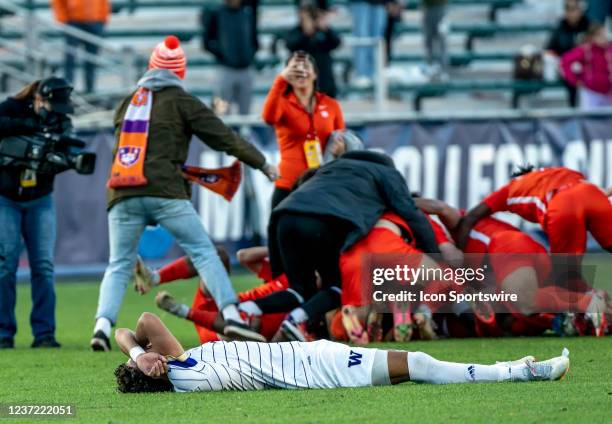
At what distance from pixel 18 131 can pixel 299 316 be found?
2503mm

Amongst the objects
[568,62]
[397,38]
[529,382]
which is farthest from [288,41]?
[529,382]

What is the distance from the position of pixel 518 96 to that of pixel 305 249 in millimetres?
11056

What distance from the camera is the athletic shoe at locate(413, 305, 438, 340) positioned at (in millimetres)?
10609

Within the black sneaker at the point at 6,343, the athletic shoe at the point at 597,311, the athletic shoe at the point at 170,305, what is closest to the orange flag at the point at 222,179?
the athletic shoe at the point at 170,305

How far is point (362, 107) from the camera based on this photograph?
20.2 metres

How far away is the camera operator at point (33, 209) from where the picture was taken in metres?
10.9

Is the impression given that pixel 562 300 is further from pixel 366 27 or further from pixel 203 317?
pixel 366 27

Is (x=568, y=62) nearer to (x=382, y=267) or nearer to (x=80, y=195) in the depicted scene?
(x=80, y=195)

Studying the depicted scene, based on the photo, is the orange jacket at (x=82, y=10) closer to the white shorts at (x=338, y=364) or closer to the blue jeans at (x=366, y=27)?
the blue jeans at (x=366, y=27)

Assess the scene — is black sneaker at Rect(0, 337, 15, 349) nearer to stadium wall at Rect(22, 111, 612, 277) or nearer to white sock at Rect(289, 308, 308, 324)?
white sock at Rect(289, 308, 308, 324)

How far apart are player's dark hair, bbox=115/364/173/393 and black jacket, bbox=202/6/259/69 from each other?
36.2ft

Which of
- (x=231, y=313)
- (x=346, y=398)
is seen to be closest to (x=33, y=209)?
(x=231, y=313)

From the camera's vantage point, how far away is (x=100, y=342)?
10414mm

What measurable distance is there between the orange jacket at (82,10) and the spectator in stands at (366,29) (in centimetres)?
336
